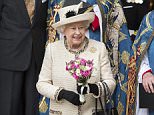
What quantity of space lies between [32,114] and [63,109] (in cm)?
102

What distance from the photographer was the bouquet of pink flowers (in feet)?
11.4

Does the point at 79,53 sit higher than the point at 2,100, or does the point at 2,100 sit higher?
the point at 79,53

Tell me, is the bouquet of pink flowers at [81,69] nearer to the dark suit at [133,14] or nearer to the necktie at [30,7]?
the necktie at [30,7]

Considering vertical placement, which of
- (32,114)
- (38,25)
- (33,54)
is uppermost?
(38,25)

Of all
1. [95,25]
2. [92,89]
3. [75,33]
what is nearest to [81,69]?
[92,89]

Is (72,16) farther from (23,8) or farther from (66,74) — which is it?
(23,8)

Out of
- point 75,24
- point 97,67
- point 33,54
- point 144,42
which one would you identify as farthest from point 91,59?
point 33,54

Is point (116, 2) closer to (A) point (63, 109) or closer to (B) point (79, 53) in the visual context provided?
(B) point (79, 53)

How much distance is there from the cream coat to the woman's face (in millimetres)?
113

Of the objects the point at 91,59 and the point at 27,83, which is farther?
the point at 27,83

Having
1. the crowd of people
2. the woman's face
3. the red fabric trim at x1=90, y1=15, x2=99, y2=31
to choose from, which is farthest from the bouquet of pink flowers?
the red fabric trim at x1=90, y1=15, x2=99, y2=31

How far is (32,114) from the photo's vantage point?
4.64 metres

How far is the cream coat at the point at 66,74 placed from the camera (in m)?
3.67

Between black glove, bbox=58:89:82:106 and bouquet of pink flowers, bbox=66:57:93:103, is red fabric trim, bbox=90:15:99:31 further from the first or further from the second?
black glove, bbox=58:89:82:106
